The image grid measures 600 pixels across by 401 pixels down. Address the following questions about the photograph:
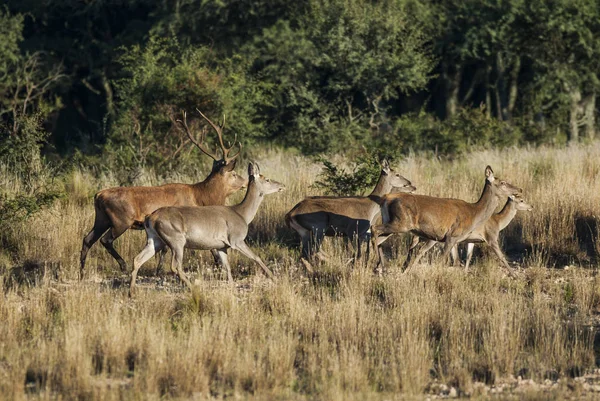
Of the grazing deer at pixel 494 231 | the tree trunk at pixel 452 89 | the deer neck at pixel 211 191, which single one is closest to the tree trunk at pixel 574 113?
the tree trunk at pixel 452 89

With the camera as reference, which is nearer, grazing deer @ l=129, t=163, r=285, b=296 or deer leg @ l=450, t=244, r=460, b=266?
grazing deer @ l=129, t=163, r=285, b=296

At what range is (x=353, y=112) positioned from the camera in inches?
1229

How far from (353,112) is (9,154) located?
13.9 meters

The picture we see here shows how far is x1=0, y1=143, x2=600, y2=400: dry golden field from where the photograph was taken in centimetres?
929

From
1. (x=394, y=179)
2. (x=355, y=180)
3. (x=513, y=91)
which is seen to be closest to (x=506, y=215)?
(x=394, y=179)

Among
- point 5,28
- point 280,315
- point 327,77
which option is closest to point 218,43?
point 327,77

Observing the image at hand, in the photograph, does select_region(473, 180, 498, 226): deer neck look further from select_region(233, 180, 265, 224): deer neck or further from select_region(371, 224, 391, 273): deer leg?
select_region(233, 180, 265, 224): deer neck

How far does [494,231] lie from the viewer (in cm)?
1488

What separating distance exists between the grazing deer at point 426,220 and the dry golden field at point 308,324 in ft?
1.52

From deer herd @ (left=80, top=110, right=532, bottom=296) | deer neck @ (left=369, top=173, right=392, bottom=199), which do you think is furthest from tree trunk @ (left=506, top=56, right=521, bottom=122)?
deer herd @ (left=80, top=110, right=532, bottom=296)

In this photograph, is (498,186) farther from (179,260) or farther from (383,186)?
(179,260)

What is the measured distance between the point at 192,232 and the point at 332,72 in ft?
59.3

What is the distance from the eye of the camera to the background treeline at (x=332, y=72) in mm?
23844

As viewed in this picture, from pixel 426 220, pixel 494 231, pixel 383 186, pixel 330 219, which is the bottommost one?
pixel 494 231
